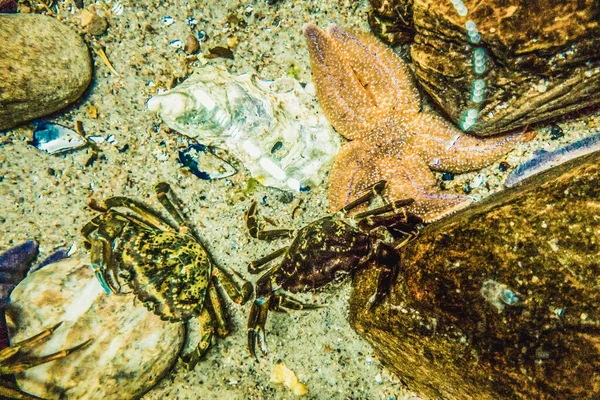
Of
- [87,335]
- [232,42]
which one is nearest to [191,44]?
[232,42]

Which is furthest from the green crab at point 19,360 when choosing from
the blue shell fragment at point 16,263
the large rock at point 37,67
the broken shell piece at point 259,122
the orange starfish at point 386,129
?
the orange starfish at point 386,129

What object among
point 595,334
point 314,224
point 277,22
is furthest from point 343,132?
point 595,334

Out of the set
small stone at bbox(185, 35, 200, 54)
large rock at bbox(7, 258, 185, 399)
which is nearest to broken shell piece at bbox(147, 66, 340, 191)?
small stone at bbox(185, 35, 200, 54)

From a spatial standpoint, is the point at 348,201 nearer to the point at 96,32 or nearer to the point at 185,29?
the point at 185,29

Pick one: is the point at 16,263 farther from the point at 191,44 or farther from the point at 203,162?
the point at 191,44

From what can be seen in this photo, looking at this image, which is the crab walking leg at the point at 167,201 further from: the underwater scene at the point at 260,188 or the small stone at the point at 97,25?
the small stone at the point at 97,25

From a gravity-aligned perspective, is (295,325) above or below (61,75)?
below
